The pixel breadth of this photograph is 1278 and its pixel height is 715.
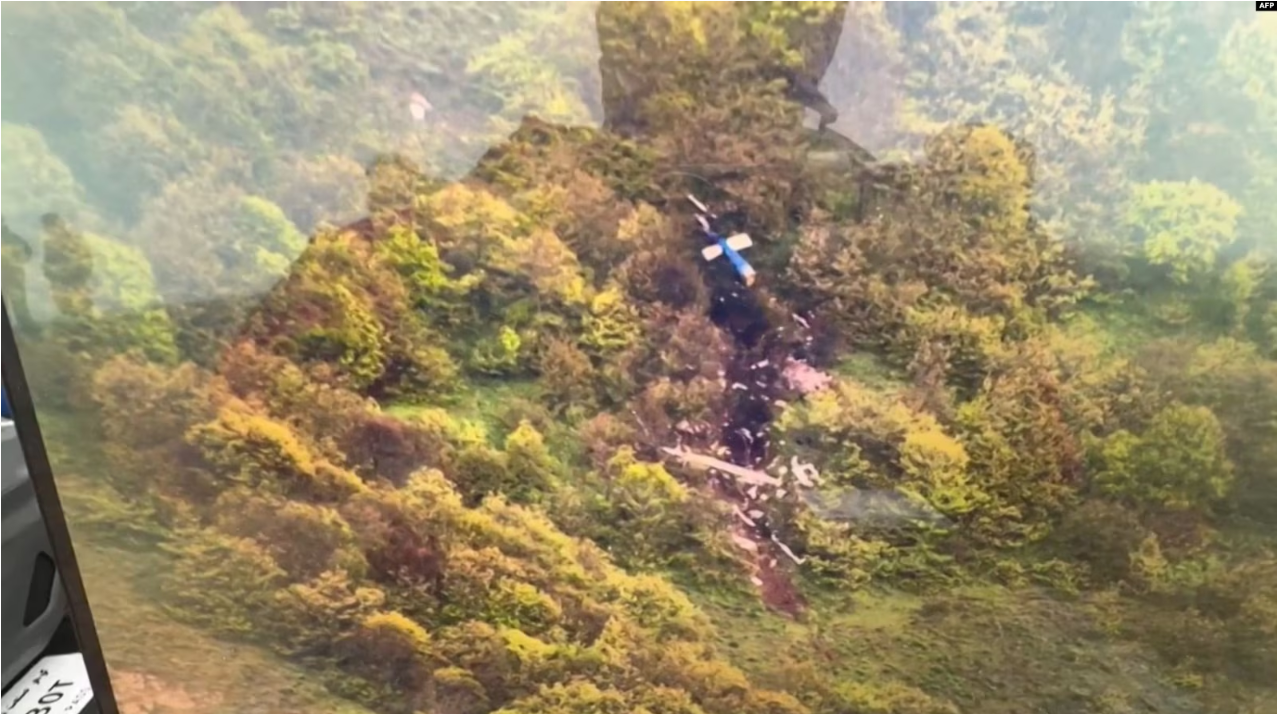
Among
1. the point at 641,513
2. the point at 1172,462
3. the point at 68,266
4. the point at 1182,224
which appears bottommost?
the point at 1172,462

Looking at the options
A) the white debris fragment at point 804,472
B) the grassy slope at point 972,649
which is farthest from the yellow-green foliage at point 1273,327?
the white debris fragment at point 804,472

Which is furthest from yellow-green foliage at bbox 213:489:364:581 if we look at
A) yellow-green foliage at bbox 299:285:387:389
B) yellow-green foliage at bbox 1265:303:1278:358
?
yellow-green foliage at bbox 1265:303:1278:358

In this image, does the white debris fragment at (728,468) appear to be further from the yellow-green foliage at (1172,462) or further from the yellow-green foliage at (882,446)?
the yellow-green foliage at (1172,462)

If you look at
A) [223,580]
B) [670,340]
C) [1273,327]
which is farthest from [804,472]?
[223,580]

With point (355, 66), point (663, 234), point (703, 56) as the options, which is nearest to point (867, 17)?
point (703, 56)

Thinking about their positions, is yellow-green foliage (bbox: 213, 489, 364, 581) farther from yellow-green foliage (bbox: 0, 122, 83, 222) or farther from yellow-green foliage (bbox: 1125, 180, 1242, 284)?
yellow-green foliage (bbox: 1125, 180, 1242, 284)

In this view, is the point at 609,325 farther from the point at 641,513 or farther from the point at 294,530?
the point at 294,530
